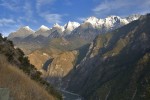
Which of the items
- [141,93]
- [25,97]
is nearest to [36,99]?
[25,97]

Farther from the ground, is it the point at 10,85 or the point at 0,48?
the point at 0,48

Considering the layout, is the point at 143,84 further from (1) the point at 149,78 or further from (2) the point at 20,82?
(2) the point at 20,82

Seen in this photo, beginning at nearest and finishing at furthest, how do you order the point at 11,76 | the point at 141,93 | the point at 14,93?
the point at 14,93, the point at 11,76, the point at 141,93

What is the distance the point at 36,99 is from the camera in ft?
38.4

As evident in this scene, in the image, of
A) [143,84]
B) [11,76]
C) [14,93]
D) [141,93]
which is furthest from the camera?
[143,84]

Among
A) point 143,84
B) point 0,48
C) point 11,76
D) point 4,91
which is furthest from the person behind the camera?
point 143,84

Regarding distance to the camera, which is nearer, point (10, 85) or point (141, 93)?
point (10, 85)

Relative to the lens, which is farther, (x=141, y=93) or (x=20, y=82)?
(x=141, y=93)

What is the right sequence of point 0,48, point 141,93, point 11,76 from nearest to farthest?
point 11,76 < point 0,48 < point 141,93

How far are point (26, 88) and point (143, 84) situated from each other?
192 metres

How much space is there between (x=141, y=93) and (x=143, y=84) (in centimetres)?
1320

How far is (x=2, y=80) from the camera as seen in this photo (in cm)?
1050

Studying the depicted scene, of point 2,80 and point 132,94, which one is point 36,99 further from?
point 132,94

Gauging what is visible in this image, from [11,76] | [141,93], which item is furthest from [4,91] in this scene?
[141,93]
